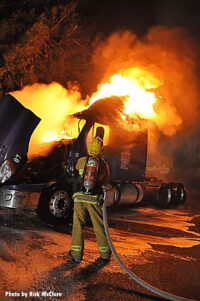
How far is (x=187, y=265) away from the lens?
18.8ft

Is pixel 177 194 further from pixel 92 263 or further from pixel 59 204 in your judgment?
pixel 92 263

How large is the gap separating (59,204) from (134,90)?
4.76m

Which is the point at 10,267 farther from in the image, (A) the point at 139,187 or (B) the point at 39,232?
(A) the point at 139,187

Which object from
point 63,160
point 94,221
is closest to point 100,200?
point 94,221

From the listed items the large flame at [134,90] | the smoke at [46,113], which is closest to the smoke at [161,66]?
the large flame at [134,90]

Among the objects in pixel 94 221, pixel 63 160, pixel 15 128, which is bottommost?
pixel 94 221

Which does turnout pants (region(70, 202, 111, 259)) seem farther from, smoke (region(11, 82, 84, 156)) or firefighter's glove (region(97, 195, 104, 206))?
smoke (region(11, 82, 84, 156))

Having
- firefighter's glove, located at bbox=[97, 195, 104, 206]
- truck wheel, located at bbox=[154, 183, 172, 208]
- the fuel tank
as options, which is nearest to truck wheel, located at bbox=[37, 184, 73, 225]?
the fuel tank

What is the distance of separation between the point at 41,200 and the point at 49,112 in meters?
2.39

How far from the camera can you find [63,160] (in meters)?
8.71

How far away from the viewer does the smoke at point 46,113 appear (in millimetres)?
8641

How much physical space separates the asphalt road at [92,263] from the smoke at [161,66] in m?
4.99

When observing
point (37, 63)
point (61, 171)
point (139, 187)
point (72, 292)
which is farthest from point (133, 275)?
point (37, 63)

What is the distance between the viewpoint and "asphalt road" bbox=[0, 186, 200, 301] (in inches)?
171
